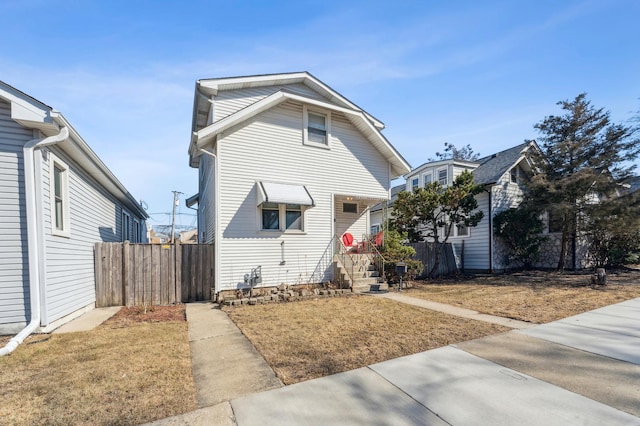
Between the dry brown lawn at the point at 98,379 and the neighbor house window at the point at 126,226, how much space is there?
9.14 metres

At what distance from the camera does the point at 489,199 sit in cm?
1533

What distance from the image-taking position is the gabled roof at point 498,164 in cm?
1534

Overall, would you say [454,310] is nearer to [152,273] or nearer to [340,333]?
[340,333]

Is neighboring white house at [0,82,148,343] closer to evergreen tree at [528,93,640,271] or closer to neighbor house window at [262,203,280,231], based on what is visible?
neighbor house window at [262,203,280,231]

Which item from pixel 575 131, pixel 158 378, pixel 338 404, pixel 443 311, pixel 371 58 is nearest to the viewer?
pixel 338 404

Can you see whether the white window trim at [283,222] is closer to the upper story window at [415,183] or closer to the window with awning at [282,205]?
the window with awning at [282,205]

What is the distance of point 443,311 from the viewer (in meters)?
7.18

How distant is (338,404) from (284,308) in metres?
5.03

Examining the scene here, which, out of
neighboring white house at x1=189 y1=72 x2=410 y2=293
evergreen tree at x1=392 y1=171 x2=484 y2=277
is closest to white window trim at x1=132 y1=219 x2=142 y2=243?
neighboring white house at x1=189 y1=72 x2=410 y2=293

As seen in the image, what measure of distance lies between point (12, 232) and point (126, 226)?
9.37 meters

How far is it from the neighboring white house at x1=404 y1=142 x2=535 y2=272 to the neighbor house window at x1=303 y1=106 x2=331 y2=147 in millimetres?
6655

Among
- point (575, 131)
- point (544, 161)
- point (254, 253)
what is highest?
point (575, 131)

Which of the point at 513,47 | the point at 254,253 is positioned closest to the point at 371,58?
the point at 513,47

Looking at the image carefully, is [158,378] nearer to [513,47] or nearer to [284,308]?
[284,308]
